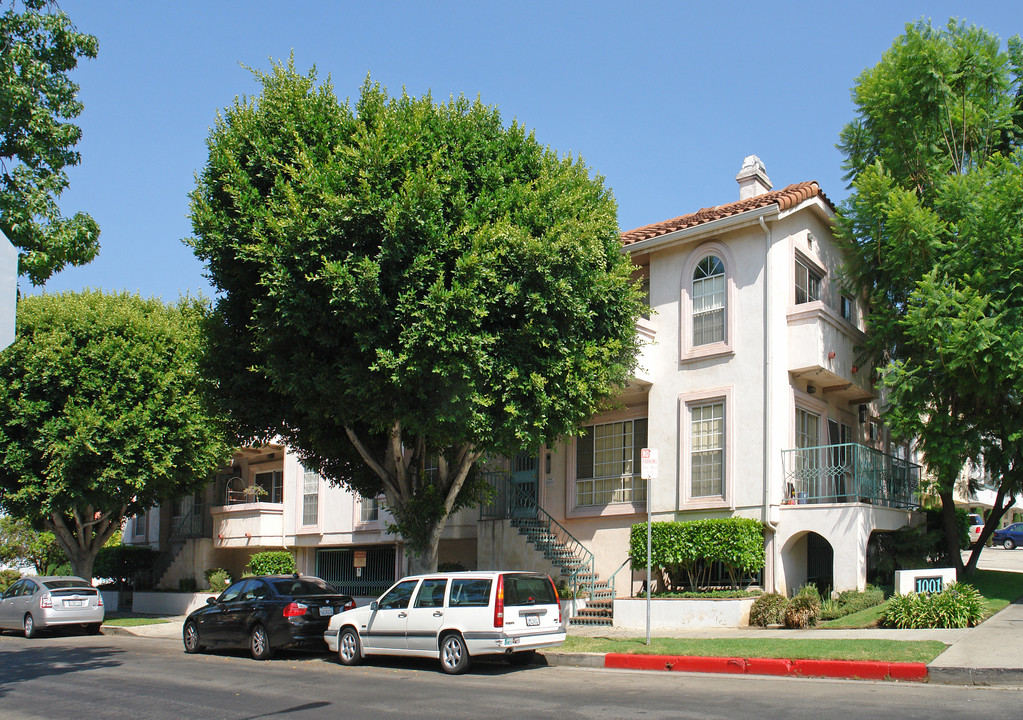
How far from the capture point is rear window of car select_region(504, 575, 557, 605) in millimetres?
13023

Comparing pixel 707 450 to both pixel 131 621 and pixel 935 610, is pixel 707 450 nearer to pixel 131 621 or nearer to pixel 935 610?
pixel 935 610

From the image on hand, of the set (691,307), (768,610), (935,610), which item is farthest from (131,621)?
(935,610)

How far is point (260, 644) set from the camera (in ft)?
51.7

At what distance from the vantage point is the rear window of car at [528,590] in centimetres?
1302

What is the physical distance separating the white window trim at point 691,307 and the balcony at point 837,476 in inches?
103

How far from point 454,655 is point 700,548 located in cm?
646

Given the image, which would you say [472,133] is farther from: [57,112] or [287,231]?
[57,112]

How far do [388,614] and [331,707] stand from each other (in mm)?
3877

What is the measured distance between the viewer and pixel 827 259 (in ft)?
68.0

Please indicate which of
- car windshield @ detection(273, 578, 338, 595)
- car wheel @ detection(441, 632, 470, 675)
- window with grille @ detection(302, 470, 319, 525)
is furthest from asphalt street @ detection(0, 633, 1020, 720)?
window with grille @ detection(302, 470, 319, 525)

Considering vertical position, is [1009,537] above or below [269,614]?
below

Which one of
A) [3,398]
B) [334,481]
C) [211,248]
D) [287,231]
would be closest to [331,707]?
[287,231]

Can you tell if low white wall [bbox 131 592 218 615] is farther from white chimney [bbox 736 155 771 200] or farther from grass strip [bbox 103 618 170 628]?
white chimney [bbox 736 155 771 200]

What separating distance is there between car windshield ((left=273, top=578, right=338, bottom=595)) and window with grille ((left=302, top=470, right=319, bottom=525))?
10.8 meters
